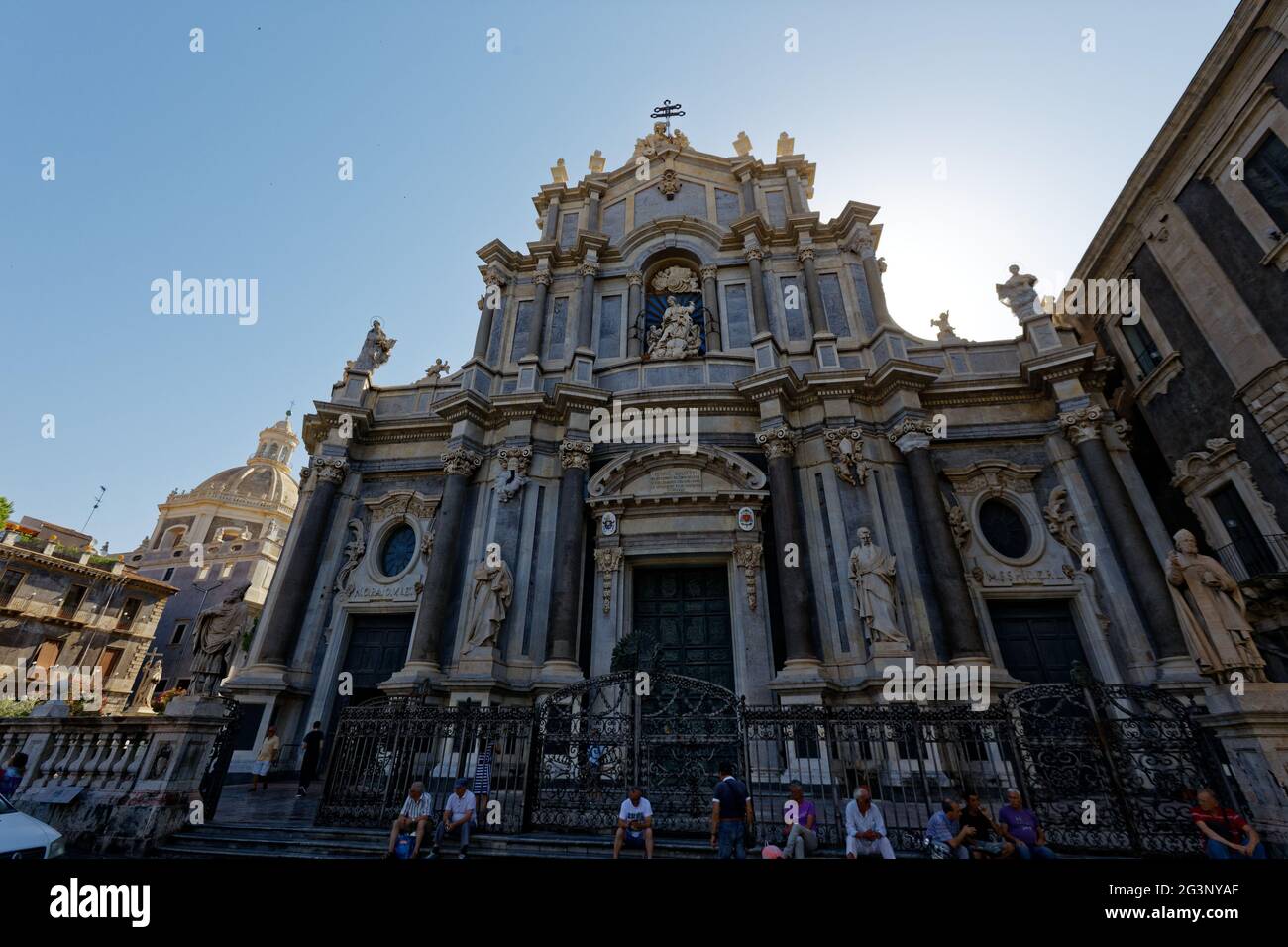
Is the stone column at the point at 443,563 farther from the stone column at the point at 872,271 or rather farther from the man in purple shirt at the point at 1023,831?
the stone column at the point at 872,271

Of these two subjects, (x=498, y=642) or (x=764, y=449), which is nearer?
(x=498, y=642)

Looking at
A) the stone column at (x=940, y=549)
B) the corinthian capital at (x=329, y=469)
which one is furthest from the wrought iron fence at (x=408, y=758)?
the stone column at (x=940, y=549)

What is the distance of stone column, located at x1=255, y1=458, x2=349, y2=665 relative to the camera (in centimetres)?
1299

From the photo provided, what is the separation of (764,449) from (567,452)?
4.80m

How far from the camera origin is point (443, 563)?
43.1ft

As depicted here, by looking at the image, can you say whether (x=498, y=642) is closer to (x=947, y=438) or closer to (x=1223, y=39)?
(x=947, y=438)

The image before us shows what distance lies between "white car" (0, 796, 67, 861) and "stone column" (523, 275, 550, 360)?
12.5 m

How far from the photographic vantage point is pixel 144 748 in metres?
7.72

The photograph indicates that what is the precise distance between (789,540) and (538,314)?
32.7 ft

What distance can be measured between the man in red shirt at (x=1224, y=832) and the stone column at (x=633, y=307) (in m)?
13.6

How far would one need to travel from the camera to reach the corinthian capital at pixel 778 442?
13.2 m

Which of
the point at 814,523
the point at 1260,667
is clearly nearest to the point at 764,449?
the point at 814,523

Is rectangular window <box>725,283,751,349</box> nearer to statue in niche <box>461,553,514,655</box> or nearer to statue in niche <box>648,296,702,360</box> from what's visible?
statue in niche <box>648,296,702,360</box>

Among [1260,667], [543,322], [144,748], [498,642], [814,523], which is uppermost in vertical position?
[543,322]
